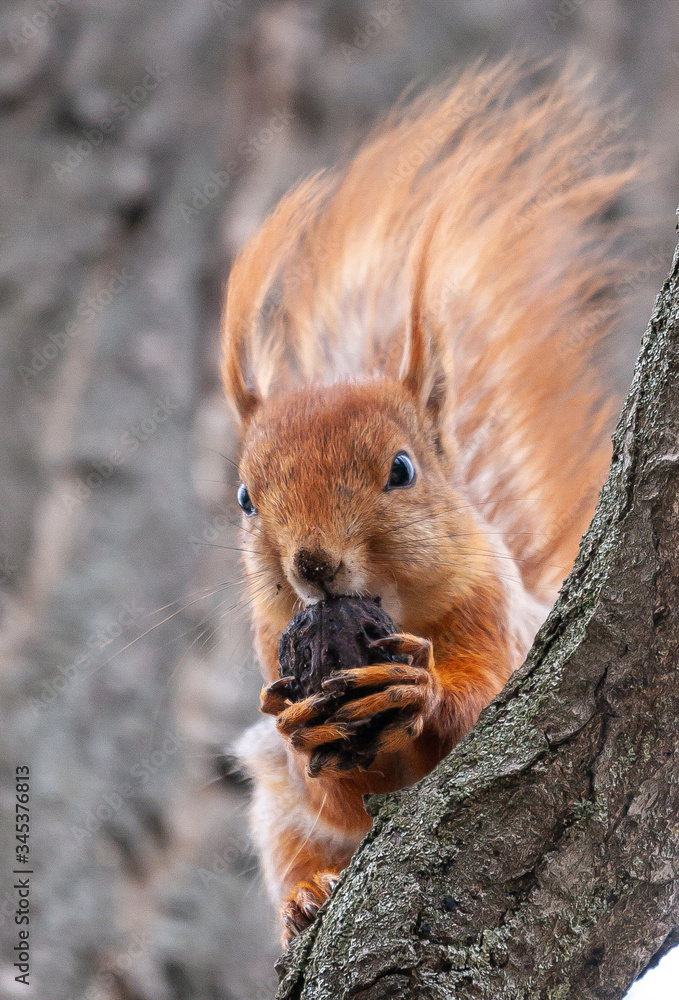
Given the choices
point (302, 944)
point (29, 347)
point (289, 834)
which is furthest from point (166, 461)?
point (302, 944)

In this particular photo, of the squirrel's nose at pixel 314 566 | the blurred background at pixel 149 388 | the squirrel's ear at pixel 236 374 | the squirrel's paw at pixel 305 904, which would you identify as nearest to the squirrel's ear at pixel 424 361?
the squirrel's ear at pixel 236 374

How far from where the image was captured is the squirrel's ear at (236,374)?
1.91 meters

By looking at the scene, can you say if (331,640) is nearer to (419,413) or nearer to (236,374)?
(419,413)

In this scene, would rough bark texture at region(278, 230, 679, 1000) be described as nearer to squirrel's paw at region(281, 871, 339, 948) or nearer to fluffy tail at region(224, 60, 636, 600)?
squirrel's paw at region(281, 871, 339, 948)

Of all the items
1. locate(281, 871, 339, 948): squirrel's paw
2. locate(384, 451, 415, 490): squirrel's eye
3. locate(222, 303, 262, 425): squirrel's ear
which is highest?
locate(222, 303, 262, 425): squirrel's ear

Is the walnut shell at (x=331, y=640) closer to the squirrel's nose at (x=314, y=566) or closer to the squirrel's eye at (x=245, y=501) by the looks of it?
the squirrel's nose at (x=314, y=566)

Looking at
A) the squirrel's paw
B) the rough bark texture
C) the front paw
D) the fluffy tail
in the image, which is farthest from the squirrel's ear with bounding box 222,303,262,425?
the rough bark texture

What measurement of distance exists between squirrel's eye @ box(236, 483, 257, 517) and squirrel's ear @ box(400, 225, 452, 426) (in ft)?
1.20

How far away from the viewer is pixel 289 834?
1.78 m

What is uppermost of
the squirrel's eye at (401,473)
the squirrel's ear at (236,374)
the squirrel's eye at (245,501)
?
the squirrel's ear at (236,374)

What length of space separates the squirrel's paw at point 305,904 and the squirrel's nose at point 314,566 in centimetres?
52

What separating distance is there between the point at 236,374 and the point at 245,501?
385 mm

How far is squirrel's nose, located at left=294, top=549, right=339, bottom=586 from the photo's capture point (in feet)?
4.34

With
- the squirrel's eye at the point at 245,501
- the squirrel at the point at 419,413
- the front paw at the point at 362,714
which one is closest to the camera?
the front paw at the point at 362,714
